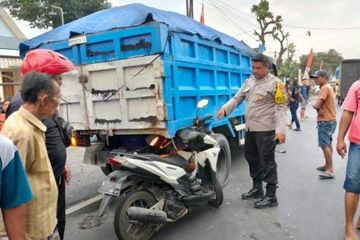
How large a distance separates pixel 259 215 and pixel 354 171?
129 cm

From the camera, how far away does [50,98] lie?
6.65 ft

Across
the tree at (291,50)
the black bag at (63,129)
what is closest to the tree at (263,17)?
the tree at (291,50)

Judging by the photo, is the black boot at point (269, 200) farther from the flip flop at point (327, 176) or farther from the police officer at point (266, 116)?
the flip flop at point (327, 176)

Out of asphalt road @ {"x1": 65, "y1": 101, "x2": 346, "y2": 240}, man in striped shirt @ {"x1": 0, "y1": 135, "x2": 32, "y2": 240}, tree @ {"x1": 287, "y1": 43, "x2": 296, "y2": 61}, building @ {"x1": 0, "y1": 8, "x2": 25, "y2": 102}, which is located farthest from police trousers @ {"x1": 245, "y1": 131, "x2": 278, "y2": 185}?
tree @ {"x1": 287, "y1": 43, "x2": 296, "y2": 61}

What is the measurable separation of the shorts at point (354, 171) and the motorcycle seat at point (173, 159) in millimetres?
1714

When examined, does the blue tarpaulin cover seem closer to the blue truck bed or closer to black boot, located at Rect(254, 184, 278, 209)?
the blue truck bed

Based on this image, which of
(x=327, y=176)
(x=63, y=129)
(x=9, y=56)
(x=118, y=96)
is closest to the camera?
(x=63, y=129)

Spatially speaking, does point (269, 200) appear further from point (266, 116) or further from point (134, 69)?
point (134, 69)

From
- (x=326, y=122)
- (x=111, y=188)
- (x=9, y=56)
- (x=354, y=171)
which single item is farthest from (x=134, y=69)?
(x=9, y=56)

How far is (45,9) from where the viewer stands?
71.7 ft

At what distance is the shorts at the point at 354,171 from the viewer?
3.40 m

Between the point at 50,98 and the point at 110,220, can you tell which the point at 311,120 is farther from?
the point at 50,98

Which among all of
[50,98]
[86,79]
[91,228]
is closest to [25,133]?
[50,98]

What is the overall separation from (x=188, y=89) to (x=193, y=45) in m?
0.63
